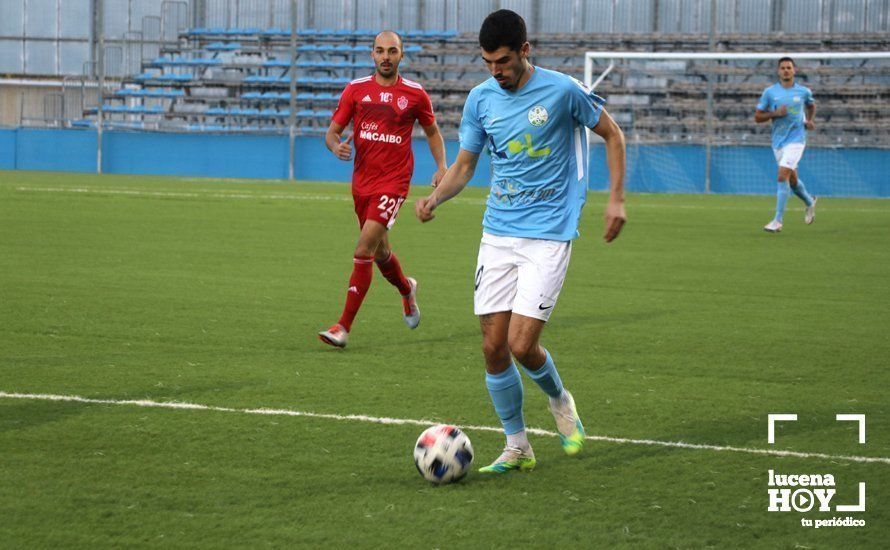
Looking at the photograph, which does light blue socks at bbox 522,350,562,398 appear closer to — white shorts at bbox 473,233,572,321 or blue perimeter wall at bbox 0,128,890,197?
white shorts at bbox 473,233,572,321

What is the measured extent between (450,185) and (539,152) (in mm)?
434

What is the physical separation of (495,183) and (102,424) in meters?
2.08

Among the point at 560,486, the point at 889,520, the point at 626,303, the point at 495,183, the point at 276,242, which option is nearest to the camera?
the point at 889,520

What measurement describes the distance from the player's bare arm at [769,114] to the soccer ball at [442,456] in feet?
46.7

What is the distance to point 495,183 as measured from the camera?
18.2ft

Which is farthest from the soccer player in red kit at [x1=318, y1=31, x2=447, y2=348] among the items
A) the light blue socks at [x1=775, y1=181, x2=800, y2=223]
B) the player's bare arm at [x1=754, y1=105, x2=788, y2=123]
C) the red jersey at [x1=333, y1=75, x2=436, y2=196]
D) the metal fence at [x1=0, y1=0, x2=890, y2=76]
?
the metal fence at [x1=0, y1=0, x2=890, y2=76]

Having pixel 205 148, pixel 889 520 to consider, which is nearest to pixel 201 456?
pixel 889 520

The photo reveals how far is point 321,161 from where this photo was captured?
35.5 meters

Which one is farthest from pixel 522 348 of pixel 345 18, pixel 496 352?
pixel 345 18

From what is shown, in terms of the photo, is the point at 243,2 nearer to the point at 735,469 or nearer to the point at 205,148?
the point at 205,148

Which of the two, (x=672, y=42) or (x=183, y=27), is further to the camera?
→ (x=183, y=27)

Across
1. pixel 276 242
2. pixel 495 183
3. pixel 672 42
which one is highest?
pixel 672 42

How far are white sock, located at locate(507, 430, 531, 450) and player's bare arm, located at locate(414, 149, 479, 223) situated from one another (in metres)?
0.98

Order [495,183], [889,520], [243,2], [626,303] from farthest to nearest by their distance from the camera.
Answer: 1. [243,2]
2. [626,303]
3. [495,183]
4. [889,520]
